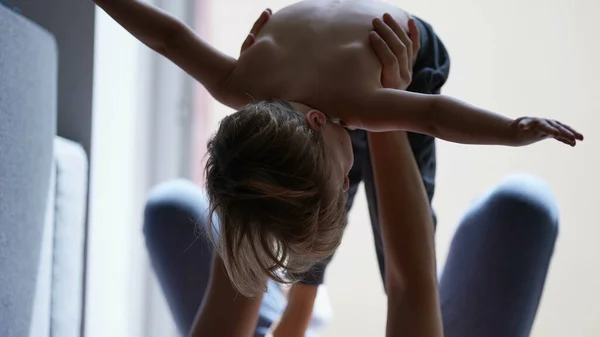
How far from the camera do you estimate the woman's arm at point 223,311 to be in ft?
2.93

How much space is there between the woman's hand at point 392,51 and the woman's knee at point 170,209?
0.37 metres

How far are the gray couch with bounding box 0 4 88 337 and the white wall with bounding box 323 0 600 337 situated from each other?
612 mm

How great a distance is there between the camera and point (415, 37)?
0.97 metres

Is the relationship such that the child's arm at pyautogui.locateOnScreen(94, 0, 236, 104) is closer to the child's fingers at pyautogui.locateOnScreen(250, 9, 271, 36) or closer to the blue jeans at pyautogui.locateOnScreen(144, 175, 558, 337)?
the child's fingers at pyautogui.locateOnScreen(250, 9, 271, 36)

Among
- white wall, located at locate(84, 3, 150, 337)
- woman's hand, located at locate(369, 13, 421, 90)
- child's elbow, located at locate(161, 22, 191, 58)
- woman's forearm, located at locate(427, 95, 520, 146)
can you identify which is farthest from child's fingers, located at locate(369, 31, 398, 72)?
white wall, located at locate(84, 3, 150, 337)

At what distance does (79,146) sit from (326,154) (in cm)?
65

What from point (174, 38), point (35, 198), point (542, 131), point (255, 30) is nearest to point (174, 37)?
point (174, 38)

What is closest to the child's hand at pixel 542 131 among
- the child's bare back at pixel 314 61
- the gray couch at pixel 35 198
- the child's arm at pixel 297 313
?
the child's bare back at pixel 314 61

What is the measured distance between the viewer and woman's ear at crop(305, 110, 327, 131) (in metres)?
0.79

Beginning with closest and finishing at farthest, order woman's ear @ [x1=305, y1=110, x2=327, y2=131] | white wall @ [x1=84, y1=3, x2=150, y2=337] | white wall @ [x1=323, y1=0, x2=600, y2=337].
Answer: woman's ear @ [x1=305, y1=110, x2=327, y2=131]
white wall @ [x1=84, y1=3, x2=150, y2=337]
white wall @ [x1=323, y1=0, x2=600, y2=337]

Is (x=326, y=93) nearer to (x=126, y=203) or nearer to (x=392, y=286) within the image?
(x=392, y=286)

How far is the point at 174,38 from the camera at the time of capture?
0.90m

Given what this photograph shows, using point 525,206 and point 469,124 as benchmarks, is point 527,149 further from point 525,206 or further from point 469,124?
point 469,124

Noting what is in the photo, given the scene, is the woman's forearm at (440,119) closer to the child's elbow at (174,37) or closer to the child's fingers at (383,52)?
the child's fingers at (383,52)
